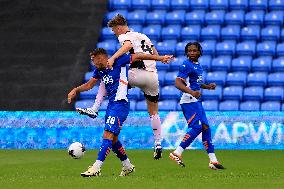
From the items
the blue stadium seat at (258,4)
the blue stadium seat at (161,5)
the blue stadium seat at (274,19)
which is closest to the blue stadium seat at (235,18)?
the blue stadium seat at (258,4)

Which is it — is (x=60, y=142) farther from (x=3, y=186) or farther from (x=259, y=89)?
(x=3, y=186)

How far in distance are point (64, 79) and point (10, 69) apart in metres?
1.52

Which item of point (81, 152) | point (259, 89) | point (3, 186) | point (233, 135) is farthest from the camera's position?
point (259, 89)

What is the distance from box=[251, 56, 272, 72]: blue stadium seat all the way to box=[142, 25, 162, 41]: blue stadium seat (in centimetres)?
277

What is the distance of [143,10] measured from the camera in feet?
76.6

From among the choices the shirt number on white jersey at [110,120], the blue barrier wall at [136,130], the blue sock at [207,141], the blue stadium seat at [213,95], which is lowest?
the blue barrier wall at [136,130]

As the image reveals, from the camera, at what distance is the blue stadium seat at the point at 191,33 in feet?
72.7

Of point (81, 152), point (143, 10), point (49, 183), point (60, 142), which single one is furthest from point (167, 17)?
point (49, 183)

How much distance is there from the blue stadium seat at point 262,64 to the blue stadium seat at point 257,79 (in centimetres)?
30

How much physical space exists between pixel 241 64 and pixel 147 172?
34.0 feet

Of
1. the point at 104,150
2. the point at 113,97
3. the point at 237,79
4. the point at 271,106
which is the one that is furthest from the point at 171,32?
the point at 104,150

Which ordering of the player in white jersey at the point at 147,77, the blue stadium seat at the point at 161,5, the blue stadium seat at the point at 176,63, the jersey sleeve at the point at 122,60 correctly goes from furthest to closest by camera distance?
the blue stadium seat at the point at 161,5 < the blue stadium seat at the point at 176,63 < the player in white jersey at the point at 147,77 < the jersey sleeve at the point at 122,60

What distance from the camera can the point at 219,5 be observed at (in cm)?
2291

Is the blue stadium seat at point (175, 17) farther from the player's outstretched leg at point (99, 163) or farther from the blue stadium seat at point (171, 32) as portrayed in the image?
the player's outstretched leg at point (99, 163)
